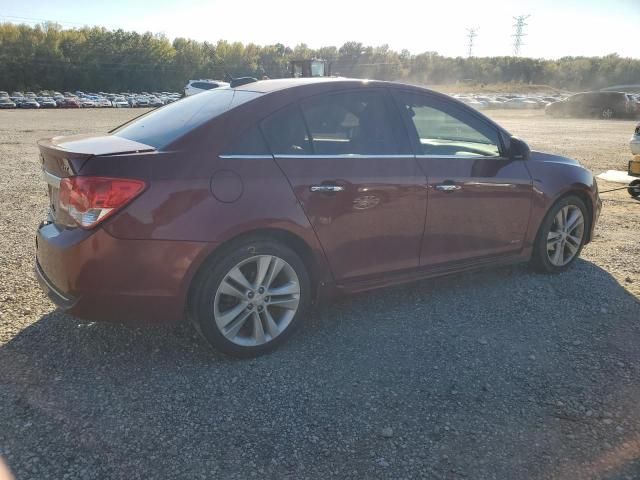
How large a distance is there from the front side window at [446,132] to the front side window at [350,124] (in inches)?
9.1

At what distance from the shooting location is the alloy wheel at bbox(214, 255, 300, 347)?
10.6ft

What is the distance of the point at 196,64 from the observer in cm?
10462

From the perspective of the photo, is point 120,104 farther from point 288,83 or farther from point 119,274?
point 119,274

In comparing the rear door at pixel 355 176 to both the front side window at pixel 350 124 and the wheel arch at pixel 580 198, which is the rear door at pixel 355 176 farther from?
the wheel arch at pixel 580 198

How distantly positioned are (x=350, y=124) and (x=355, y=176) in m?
0.42

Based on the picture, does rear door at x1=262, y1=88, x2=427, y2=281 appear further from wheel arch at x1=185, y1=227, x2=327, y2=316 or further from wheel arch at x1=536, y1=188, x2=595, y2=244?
wheel arch at x1=536, y1=188, x2=595, y2=244

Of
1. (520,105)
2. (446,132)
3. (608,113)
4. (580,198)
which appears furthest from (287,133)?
(520,105)

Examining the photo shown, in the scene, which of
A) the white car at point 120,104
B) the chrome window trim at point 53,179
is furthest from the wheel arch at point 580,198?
the white car at point 120,104

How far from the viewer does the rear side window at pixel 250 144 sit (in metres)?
3.21

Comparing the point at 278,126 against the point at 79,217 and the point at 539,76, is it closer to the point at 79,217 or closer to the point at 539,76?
the point at 79,217

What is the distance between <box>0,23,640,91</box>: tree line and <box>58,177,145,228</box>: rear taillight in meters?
81.1

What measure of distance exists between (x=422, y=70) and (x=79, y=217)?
385 feet

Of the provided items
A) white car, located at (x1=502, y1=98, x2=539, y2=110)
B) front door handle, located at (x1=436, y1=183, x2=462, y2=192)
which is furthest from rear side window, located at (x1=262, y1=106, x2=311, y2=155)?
white car, located at (x1=502, y1=98, x2=539, y2=110)

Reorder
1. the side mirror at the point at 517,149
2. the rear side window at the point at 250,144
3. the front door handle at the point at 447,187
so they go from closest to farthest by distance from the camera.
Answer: the rear side window at the point at 250,144, the front door handle at the point at 447,187, the side mirror at the point at 517,149
